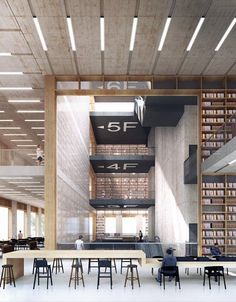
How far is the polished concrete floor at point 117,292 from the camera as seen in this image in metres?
8.59

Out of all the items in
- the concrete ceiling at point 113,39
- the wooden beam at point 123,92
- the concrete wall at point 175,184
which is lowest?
the concrete wall at point 175,184

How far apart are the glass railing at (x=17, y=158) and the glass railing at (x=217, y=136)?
18.2 ft

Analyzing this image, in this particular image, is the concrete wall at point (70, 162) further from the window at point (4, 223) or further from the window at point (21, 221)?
the window at point (21, 221)

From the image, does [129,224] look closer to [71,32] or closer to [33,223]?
[33,223]

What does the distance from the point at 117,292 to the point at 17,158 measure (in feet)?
27.8

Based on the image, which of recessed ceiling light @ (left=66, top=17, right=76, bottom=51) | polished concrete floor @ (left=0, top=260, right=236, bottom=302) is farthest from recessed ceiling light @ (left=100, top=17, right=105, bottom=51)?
polished concrete floor @ (left=0, top=260, right=236, bottom=302)

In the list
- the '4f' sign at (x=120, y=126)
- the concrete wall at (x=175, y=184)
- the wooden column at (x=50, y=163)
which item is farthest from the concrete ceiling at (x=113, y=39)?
the '4f' sign at (x=120, y=126)

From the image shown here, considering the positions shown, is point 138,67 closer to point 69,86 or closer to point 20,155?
point 69,86

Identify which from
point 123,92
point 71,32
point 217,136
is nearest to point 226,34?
point 217,136

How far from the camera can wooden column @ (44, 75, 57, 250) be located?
14.9 m

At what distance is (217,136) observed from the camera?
14102 millimetres

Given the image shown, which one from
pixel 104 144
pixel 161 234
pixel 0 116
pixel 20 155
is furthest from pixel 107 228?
pixel 20 155

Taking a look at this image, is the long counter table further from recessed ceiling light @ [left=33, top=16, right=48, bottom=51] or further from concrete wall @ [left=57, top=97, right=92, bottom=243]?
recessed ceiling light @ [left=33, top=16, right=48, bottom=51]

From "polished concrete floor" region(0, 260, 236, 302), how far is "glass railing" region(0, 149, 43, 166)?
5.92 meters
